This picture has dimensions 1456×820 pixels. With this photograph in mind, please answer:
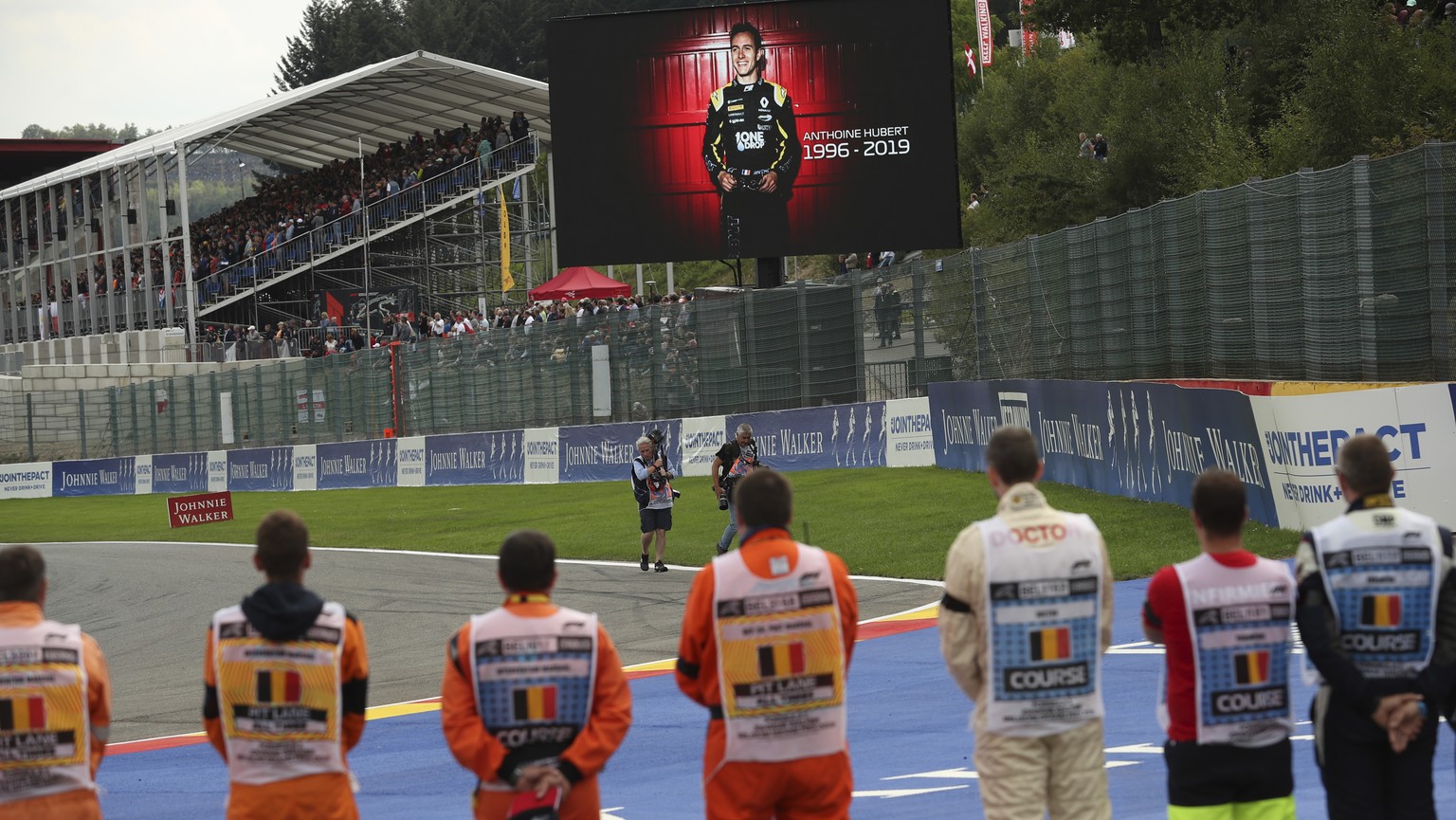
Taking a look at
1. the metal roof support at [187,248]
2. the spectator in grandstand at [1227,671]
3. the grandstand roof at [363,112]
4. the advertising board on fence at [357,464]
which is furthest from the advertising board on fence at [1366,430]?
the metal roof support at [187,248]

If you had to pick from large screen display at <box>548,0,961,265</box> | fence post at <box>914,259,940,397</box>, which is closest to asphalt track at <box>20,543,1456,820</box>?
fence post at <box>914,259,940,397</box>

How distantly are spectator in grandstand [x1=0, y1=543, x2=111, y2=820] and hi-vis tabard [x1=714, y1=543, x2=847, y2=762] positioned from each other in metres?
2.22

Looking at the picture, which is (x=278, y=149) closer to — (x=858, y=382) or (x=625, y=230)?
(x=625, y=230)

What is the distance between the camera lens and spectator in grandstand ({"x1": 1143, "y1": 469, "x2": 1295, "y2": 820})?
5758 millimetres

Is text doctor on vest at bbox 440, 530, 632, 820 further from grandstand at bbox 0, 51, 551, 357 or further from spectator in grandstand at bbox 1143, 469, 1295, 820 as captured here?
grandstand at bbox 0, 51, 551, 357

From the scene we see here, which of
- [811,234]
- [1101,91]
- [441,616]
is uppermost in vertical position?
[1101,91]

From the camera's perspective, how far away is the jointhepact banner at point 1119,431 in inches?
715

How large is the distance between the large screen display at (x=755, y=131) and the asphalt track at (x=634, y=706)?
12278 mm

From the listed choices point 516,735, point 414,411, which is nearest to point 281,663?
point 516,735

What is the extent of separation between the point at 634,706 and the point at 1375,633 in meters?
7.30

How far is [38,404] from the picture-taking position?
179 feet

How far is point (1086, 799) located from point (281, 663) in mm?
2818

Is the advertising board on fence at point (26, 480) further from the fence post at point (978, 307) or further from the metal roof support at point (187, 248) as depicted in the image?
the fence post at point (978, 307)

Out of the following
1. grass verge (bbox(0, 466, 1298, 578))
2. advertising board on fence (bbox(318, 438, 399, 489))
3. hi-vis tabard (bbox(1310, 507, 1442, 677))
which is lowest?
grass verge (bbox(0, 466, 1298, 578))
